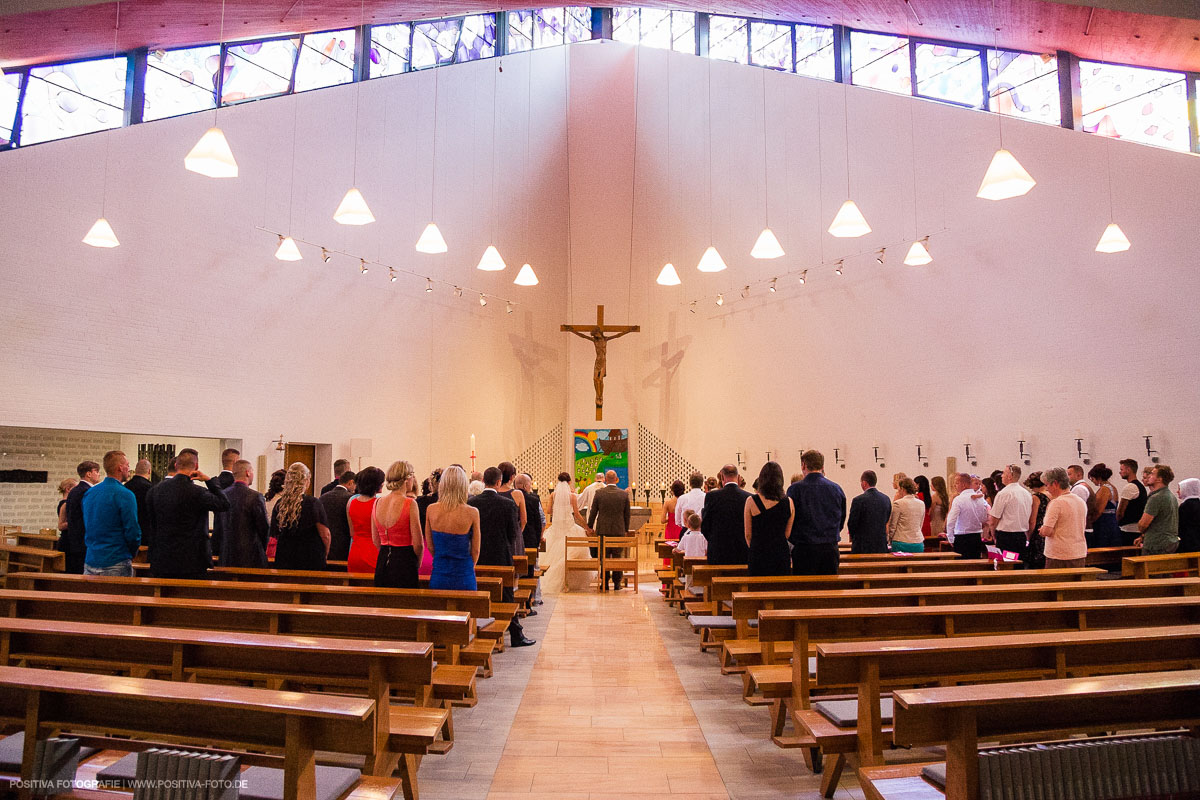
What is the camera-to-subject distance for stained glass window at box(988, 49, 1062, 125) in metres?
8.28

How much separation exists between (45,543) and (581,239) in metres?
9.65

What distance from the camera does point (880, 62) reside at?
1032cm

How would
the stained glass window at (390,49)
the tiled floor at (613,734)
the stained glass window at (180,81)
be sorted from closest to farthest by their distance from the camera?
the tiled floor at (613,734) < the stained glass window at (180,81) < the stained glass window at (390,49)

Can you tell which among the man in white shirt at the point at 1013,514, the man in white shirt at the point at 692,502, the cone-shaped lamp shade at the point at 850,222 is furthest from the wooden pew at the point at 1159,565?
the man in white shirt at the point at 692,502

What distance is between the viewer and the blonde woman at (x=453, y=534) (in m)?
4.10

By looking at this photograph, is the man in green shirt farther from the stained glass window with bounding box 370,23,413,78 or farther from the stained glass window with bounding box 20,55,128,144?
the stained glass window with bounding box 370,23,413,78

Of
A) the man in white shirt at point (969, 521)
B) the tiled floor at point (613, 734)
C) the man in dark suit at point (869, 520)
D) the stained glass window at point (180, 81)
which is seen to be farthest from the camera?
the stained glass window at point (180, 81)

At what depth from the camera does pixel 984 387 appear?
8.62 m

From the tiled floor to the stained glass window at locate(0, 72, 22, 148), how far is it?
622cm

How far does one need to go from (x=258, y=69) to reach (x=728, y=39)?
7.19 meters

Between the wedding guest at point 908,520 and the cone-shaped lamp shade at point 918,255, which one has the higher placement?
the cone-shaped lamp shade at point 918,255

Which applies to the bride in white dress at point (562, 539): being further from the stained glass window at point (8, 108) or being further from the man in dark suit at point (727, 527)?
the stained glass window at point (8, 108)

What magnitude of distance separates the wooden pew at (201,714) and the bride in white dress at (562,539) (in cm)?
661

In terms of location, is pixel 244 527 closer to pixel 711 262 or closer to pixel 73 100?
pixel 73 100
